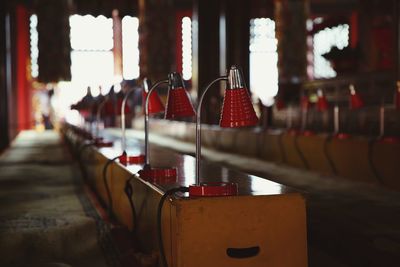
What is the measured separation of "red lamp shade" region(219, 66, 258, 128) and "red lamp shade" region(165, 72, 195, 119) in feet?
2.17

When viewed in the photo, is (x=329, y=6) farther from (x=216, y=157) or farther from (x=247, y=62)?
(x=216, y=157)

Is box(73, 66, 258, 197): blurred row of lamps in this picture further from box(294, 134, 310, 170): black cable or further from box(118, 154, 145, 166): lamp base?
box(294, 134, 310, 170): black cable

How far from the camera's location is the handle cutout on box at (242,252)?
375 cm

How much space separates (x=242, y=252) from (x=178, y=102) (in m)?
1.11

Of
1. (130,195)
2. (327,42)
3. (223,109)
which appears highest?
(327,42)

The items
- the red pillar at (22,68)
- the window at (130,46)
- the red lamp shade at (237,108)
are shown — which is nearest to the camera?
the red lamp shade at (237,108)

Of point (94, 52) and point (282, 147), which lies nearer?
point (282, 147)

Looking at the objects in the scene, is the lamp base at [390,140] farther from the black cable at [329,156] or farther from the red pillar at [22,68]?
the red pillar at [22,68]

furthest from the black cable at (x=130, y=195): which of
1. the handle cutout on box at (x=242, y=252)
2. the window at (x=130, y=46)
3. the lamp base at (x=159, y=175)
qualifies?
the window at (x=130, y=46)

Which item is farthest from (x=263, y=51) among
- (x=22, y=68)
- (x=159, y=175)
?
(x=159, y=175)

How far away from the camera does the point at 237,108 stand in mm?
3557

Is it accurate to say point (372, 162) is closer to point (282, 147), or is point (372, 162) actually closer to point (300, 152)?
point (300, 152)

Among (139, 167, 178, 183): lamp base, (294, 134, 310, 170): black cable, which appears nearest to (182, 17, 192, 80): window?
(294, 134, 310, 170): black cable

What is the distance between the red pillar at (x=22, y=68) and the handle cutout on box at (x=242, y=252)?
29.4 m
